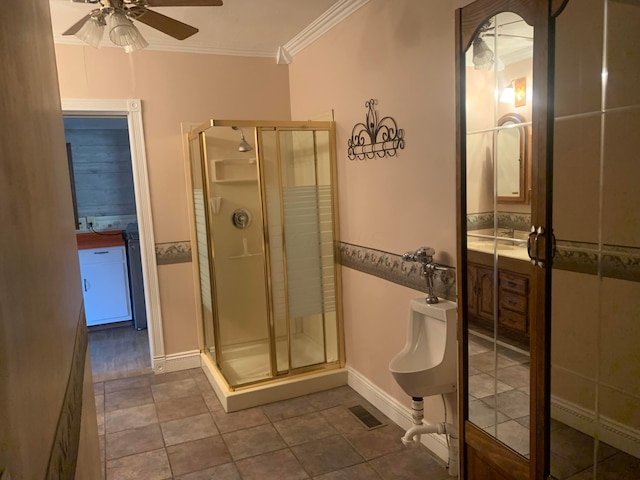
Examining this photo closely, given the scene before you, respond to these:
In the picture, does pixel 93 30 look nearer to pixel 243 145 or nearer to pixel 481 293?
pixel 243 145

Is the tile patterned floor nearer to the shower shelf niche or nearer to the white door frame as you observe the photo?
the white door frame

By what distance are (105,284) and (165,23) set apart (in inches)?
139

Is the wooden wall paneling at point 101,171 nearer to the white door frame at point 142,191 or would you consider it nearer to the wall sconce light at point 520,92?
the white door frame at point 142,191

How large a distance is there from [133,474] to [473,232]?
2184 millimetres

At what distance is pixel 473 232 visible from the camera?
6.22 feet

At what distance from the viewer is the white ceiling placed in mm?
3053

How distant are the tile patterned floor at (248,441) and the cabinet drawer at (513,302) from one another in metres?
1.19

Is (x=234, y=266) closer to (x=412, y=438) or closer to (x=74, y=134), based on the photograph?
(x=412, y=438)

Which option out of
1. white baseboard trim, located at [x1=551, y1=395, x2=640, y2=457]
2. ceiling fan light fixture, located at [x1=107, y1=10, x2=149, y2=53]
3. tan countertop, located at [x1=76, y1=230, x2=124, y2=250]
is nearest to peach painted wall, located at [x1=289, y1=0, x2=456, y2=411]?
white baseboard trim, located at [x1=551, y1=395, x2=640, y2=457]

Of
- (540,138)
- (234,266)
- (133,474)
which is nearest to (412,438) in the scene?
(133,474)

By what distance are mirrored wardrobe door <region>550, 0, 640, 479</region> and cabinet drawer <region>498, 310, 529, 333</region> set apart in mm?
124

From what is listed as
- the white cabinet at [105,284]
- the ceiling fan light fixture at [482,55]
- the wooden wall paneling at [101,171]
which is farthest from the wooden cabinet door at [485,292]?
the wooden wall paneling at [101,171]

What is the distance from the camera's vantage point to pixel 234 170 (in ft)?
12.9

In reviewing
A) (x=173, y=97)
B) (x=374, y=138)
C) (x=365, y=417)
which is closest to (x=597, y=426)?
(x=365, y=417)
